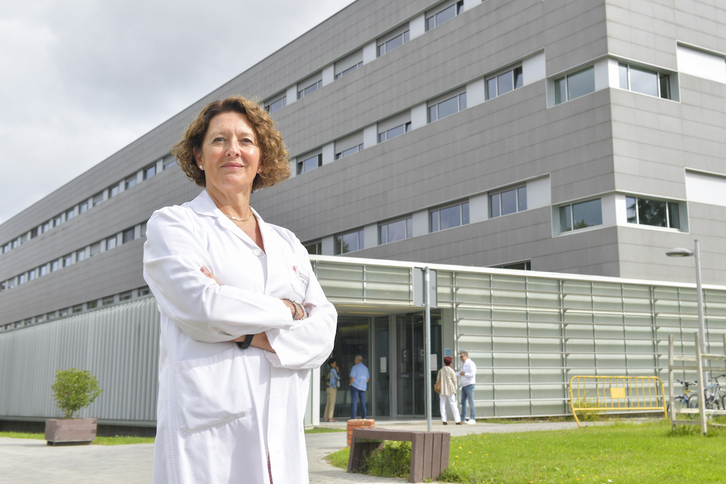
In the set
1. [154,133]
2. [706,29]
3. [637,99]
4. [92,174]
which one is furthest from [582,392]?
[92,174]

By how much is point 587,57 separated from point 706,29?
6.06 m

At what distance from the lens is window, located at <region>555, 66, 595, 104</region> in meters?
25.1

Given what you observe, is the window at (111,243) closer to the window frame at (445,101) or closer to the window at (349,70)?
the window at (349,70)

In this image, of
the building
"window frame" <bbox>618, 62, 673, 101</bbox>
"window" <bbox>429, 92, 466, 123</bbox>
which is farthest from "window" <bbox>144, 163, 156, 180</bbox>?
"window frame" <bbox>618, 62, 673, 101</bbox>

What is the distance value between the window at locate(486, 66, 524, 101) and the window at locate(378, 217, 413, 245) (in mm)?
6461

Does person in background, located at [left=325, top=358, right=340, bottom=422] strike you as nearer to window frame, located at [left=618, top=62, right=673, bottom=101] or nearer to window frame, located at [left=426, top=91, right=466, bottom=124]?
window frame, located at [left=426, top=91, right=466, bottom=124]

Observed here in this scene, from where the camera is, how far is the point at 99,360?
936 inches

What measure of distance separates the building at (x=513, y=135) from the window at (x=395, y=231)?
0.23ft

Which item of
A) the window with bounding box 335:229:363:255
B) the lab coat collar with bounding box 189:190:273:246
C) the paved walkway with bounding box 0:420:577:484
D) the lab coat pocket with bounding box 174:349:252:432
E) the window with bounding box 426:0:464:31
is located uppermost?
the window with bounding box 426:0:464:31

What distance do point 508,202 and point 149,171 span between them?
31116 millimetres

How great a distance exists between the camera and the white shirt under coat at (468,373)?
20.2 meters

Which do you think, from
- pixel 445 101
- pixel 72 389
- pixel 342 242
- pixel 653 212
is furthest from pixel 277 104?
pixel 72 389

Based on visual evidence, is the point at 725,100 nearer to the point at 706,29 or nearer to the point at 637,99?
the point at 706,29

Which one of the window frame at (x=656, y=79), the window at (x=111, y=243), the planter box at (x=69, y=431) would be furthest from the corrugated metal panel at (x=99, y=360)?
the window at (x=111, y=243)
